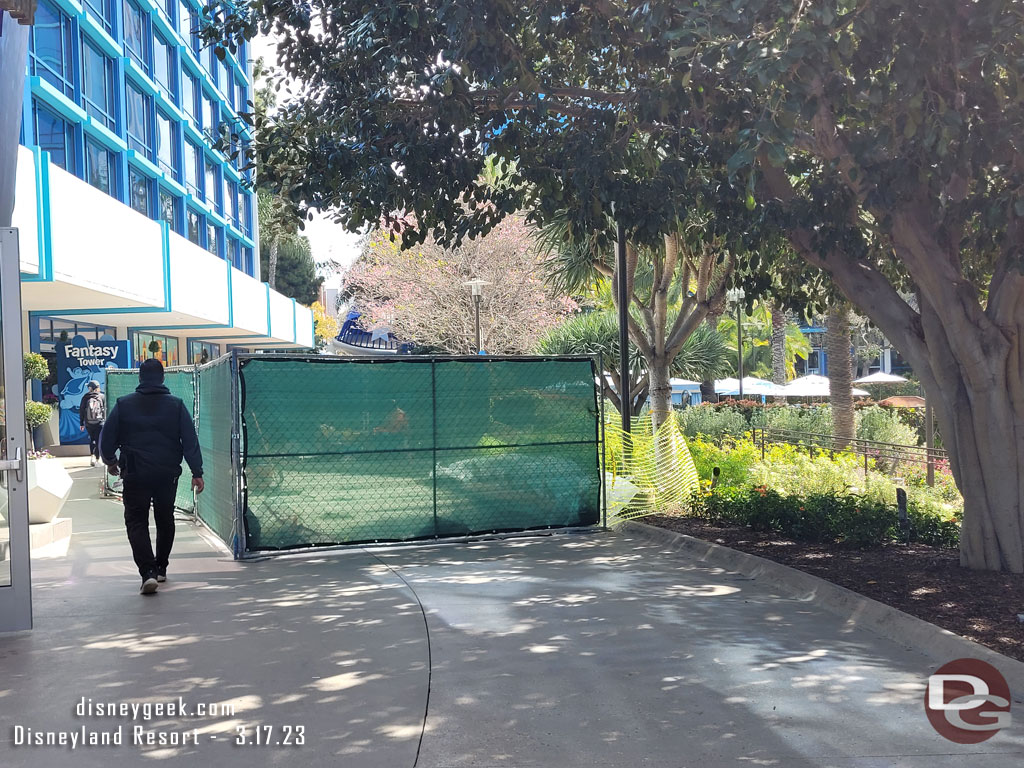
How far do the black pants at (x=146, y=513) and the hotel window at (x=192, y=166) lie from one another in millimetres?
30112

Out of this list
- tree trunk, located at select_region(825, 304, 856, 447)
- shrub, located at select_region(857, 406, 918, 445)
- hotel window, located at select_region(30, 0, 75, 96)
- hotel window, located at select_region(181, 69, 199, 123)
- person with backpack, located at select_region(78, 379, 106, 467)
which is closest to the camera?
tree trunk, located at select_region(825, 304, 856, 447)

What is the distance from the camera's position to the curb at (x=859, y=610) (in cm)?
599

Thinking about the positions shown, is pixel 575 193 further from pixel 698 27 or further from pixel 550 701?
pixel 550 701

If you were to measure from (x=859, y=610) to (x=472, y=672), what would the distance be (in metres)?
2.87

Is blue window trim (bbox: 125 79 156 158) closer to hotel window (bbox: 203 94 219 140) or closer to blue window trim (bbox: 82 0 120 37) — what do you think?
blue window trim (bbox: 82 0 120 37)

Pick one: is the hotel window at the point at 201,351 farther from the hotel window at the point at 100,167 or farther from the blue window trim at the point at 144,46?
the blue window trim at the point at 144,46

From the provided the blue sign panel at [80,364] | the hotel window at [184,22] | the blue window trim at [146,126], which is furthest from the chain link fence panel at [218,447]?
the hotel window at [184,22]

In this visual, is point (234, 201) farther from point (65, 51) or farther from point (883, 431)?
point (883, 431)

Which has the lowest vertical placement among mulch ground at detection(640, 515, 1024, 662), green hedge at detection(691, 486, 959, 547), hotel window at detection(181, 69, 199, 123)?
mulch ground at detection(640, 515, 1024, 662)

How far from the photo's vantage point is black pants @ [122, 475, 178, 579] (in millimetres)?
8180

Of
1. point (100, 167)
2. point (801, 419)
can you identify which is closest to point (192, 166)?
point (100, 167)

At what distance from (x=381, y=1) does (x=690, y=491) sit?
654 centimetres

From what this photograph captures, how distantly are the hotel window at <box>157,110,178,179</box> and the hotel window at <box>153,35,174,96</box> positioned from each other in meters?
1.06

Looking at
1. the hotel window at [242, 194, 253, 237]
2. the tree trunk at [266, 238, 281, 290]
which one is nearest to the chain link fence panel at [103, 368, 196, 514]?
the hotel window at [242, 194, 253, 237]
